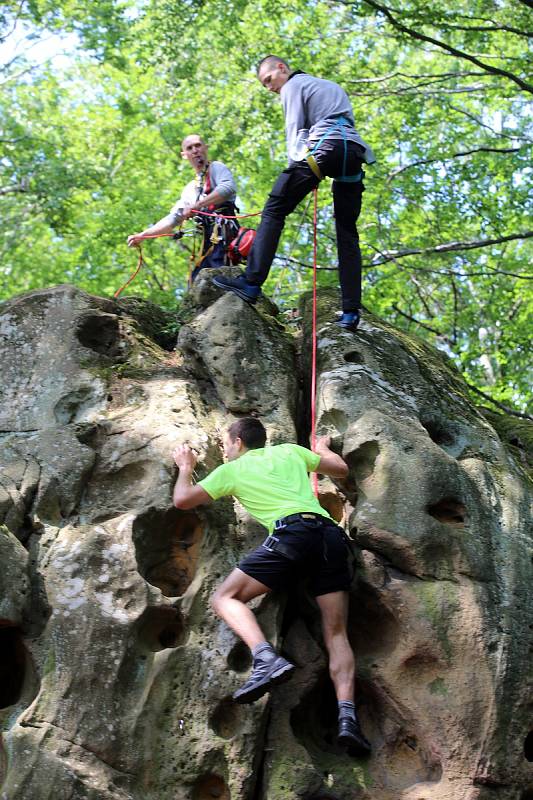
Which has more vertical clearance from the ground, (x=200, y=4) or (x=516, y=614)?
(x=200, y=4)

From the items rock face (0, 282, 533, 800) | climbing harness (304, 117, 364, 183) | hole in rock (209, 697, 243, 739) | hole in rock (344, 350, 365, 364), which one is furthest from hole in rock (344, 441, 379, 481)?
climbing harness (304, 117, 364, 183)

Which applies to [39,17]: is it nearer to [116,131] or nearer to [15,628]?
[116,131]

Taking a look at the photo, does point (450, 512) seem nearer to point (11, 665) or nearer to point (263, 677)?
point (263, 677)

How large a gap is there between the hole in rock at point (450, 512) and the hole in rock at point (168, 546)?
72.0 inches

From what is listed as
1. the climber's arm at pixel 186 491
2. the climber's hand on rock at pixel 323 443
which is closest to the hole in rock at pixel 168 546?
the climber's arm at pixel 186 491

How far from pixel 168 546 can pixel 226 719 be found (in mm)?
1402

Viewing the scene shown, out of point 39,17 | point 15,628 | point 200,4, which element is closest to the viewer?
point 15,628

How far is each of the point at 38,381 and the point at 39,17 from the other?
1712cm

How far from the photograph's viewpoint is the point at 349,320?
8.60 m

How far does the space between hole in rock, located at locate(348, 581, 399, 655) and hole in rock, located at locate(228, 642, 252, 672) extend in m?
0.89

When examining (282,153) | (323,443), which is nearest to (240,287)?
(323,443)

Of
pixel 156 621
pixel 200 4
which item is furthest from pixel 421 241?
pixel 156 621

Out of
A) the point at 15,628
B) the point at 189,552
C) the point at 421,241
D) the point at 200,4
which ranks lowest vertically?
the point at 15,628

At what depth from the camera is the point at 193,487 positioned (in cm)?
665
